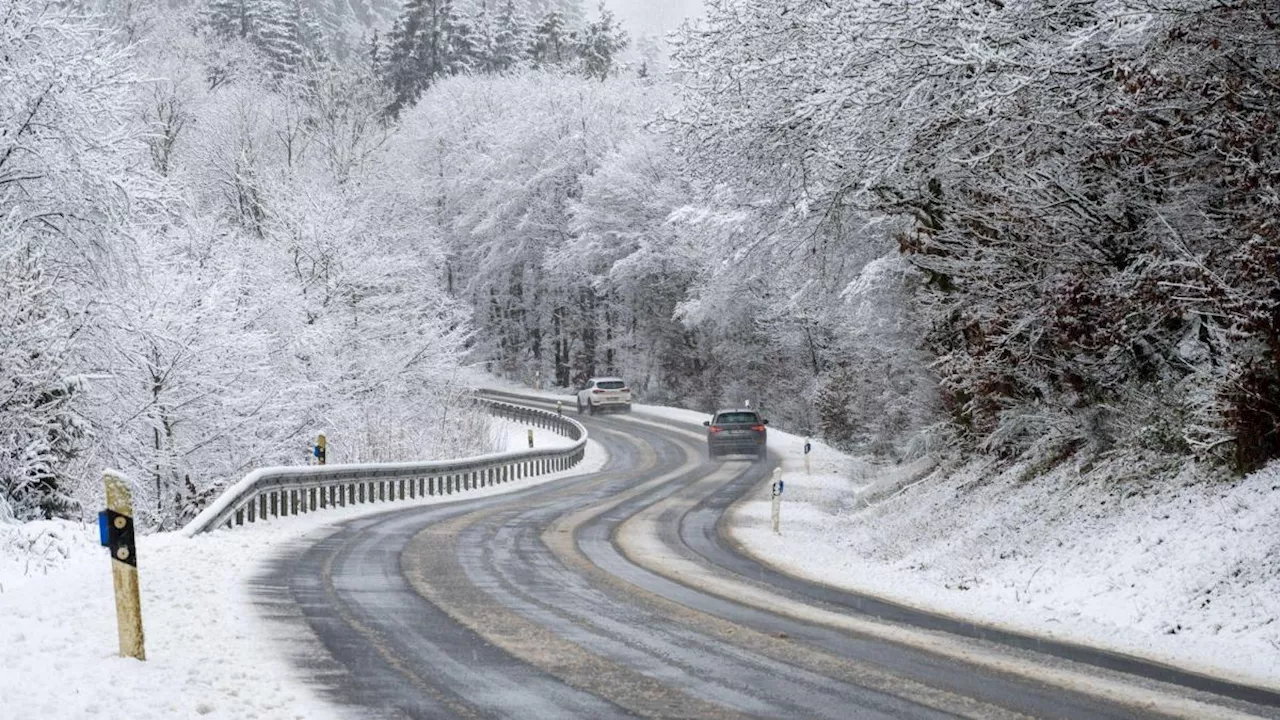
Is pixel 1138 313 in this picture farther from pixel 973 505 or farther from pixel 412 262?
pixel 412 262

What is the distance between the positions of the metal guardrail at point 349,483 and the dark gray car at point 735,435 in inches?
208

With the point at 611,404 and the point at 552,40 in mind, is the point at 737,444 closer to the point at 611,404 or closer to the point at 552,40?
the point at 611,404

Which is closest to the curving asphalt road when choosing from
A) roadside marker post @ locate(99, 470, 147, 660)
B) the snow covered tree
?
roadside marker post @ locate(99, 470, 147, 660)

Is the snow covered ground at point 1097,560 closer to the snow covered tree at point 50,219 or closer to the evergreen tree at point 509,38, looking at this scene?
the snow covered tree at point 50,219

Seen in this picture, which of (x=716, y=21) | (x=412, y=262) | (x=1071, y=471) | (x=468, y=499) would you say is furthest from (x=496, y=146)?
(x=1071, y=471)

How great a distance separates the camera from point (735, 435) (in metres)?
40.2

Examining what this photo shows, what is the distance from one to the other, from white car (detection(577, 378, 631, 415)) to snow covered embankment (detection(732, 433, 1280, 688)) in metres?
40.9

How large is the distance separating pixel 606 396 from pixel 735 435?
19.6 m

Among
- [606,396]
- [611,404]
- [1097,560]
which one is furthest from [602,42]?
[1097,560]

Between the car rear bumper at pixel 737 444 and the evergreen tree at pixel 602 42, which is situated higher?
the evergreen tree at pixel 602 42

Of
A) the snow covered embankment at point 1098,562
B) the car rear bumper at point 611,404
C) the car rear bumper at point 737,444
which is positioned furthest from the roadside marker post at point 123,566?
the car rear bumper at point 611,404

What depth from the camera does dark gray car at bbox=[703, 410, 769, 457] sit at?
132ft

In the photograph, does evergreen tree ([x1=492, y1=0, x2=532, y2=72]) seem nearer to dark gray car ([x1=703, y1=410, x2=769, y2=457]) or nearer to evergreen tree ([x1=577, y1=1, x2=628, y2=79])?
evergreen tree ([x1=577, y1=1, x2=628, y2=79])

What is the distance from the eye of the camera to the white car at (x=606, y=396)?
59062 millimetres
